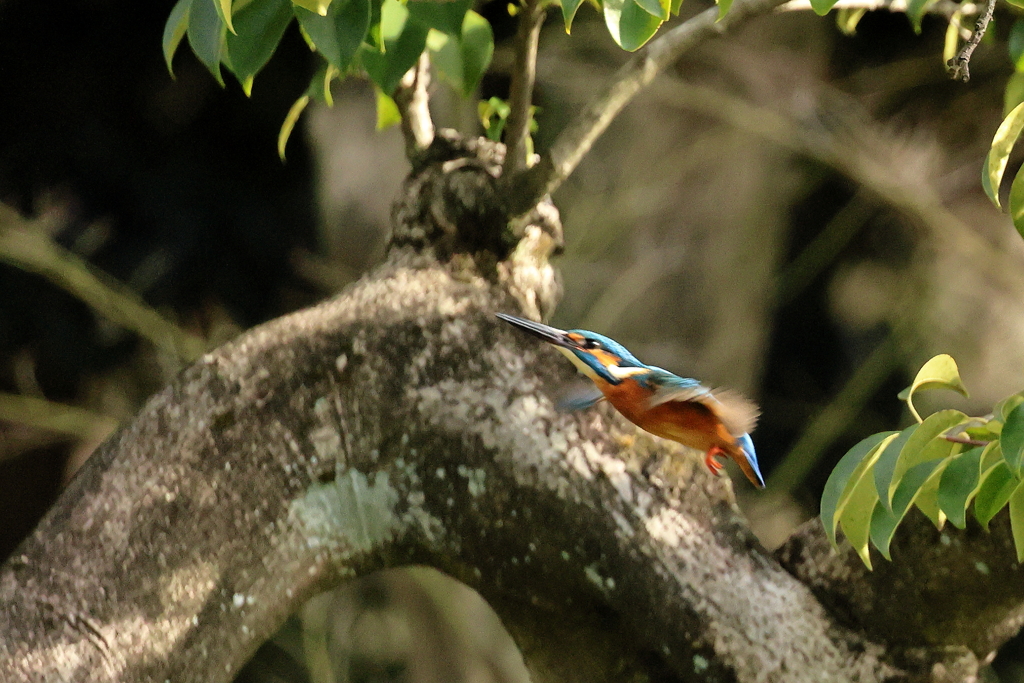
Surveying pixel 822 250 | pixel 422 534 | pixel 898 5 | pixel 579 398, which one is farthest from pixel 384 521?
pixel 822 250

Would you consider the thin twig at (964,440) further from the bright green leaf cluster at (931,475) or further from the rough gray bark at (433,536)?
the rough gray bark at (433,536)

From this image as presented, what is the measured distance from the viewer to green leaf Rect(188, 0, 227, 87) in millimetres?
545

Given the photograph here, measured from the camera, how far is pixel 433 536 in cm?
68

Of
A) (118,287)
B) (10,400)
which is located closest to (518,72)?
(118,287)

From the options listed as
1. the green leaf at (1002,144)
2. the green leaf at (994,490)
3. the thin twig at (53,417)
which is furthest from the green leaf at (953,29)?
the thin twig at (53,417)

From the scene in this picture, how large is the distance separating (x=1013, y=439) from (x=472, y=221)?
46 centimetres

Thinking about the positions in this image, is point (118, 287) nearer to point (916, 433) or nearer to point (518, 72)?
point (518, 72)

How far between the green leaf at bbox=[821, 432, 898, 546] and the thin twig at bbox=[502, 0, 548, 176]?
14.4 inches

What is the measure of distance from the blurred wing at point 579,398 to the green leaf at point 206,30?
33 centimetres

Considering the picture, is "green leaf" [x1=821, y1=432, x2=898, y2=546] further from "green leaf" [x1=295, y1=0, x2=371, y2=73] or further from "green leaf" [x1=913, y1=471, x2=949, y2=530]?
→ "green leaf" [x1=295, y1=0, x2=371, y2=73]

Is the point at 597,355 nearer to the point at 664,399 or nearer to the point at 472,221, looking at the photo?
the point at 664,399

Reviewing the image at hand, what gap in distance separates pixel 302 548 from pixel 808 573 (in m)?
0.38

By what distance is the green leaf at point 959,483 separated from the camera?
0.47 m

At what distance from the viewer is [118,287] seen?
1.63 m
